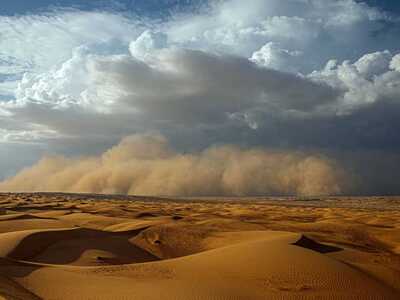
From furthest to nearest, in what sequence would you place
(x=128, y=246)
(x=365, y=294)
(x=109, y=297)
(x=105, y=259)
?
(x=128, y=246)
(x=105, y=259)
(x=365, y=294)
(x=109, y=297)

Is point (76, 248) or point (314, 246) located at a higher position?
point (314, 246)

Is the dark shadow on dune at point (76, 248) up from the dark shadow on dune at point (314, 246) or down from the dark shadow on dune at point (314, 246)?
down

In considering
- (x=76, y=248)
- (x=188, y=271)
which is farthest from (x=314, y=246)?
(x=76, y=248)

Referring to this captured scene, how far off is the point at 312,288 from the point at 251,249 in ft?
8.42

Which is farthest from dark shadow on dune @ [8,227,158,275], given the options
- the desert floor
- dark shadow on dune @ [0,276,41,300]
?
dark shadow on dune @ [0,276,41,300]

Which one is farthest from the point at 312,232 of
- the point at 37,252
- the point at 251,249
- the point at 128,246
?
the point at 37,252

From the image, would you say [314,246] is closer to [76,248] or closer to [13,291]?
[76,248]

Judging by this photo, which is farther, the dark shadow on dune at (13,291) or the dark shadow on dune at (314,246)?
the dark shadow on dune at (314,246)

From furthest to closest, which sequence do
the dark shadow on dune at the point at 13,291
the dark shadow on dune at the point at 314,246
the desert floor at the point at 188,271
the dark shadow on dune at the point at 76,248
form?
the dark shadow on dune at the point at 314,246
the dark shadow on dune at the point at 76,248
the desert floor at the point at 188,271
the dark shadow on dune at the point at 13,291

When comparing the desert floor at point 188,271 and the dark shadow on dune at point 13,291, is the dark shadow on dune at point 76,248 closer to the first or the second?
the desert floor at point 188,271

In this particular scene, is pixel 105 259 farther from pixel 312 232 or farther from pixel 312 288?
pixel 312 232

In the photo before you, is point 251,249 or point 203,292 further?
point 251,249

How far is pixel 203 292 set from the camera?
6680 millimetres

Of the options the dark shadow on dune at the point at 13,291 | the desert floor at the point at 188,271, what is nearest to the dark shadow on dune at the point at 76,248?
the desert floor at the point at 188,271
